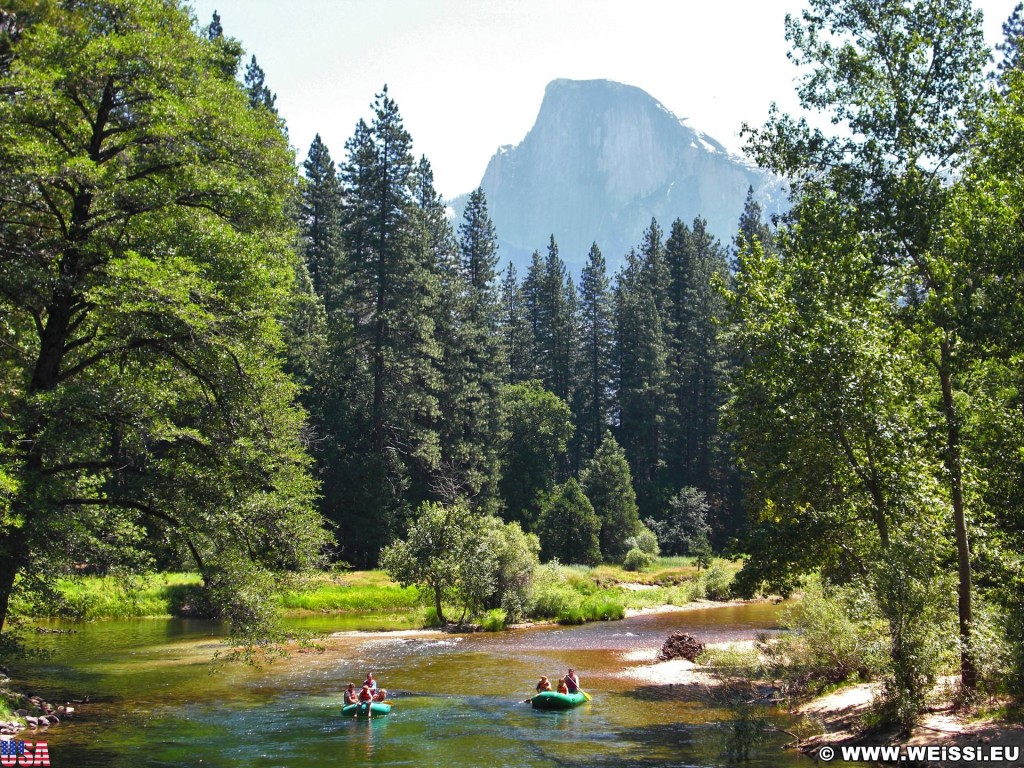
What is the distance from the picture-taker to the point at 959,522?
1639 centimetres

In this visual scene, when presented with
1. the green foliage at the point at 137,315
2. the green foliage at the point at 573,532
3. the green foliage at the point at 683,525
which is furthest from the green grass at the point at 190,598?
the green foliage at the point at 683,525

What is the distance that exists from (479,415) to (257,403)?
1930 inches

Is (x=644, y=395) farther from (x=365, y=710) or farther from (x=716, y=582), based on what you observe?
(x=365, y=710)

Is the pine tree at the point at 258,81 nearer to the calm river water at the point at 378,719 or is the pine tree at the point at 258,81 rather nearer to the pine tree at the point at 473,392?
the pine tree at the point at 473,392

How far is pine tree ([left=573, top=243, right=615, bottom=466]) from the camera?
92.5 meters

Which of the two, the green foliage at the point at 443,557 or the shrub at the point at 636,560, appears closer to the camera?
the green foliage at the point at 443,557

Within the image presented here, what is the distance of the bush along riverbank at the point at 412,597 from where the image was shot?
38219 mm

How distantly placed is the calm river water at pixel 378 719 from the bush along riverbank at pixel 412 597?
3721 mm

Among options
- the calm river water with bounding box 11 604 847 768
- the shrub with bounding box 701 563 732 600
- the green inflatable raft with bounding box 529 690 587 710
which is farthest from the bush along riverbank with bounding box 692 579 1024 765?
the shrub with bounding box 701 563 732 600

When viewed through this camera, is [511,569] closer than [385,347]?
Yes

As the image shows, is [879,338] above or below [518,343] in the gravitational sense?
below

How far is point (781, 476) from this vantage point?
18.4 meters

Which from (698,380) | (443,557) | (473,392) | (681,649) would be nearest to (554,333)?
(698,380)

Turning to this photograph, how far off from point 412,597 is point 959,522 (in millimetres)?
33377
